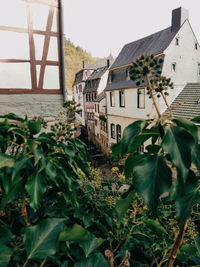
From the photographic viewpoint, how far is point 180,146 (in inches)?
30.7

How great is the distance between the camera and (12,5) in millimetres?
4750

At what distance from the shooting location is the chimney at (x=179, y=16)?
11789mm

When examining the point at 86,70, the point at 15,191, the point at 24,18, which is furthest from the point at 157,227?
the point at 86,70

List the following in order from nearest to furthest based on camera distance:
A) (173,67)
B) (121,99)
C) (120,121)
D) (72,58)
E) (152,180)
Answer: (152,180), (173,67), (121,99), (120,121), (72,58)

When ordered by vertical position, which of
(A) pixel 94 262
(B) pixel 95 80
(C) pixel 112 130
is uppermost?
(B) pixel 95 80

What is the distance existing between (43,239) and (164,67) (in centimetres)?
1200

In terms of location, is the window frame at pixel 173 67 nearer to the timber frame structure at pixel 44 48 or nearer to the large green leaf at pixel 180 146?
the timber frame structure at pixel 44 48

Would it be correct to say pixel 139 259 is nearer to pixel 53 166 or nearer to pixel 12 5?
pixel 53 166

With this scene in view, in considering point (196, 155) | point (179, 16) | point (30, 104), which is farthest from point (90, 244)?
point (179, 16)

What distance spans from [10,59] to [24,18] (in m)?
1.05

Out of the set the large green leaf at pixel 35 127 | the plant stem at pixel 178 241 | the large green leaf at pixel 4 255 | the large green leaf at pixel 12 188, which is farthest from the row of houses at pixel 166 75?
the large green leaf at pixel 4 255

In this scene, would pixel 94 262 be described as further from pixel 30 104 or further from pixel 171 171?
pixel 30 104

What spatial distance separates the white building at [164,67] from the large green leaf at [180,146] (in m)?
9.47

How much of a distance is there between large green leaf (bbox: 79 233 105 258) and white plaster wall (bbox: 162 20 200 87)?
11705 mm
